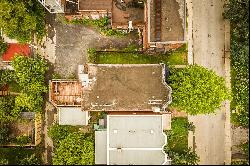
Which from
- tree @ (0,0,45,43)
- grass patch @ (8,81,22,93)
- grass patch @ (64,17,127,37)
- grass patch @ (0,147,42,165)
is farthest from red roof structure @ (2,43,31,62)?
grass patch @ (0,147,42,165)

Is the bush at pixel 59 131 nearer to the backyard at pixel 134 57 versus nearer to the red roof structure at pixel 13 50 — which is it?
the backyard at pixel 134 57

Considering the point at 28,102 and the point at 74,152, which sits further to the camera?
the point at 28,102

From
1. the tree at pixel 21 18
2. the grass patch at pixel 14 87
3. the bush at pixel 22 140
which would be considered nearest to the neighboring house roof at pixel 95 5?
the tree at pixel 21 18

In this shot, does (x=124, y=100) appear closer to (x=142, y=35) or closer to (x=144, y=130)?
(x=144, y=130)

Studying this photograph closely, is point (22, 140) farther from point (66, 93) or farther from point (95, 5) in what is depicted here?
point (95, 5)

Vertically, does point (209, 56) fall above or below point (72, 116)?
above

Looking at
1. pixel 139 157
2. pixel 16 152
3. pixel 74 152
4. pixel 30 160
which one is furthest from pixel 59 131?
pixel 139 157

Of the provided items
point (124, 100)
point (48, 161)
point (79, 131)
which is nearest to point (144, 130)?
point (124, 100)
